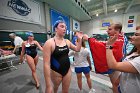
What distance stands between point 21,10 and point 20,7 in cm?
23

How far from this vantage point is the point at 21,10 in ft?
23.7

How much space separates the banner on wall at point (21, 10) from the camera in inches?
244

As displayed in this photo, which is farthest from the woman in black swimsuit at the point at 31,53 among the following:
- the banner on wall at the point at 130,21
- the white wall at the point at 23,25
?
the banner on wall at the point at 130,21

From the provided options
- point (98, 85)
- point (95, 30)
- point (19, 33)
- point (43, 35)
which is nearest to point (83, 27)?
point (95, 30)

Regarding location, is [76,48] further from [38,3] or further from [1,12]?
[38,3]

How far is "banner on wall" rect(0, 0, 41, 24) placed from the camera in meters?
6.21

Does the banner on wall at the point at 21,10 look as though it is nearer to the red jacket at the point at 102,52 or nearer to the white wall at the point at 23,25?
the white wall at the point at 23,25

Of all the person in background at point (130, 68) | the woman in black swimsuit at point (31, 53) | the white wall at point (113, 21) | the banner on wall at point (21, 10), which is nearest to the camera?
the person in background at point (130, 68)

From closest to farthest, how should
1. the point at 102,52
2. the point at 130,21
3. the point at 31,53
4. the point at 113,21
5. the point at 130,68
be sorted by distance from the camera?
the point at 130,68 → the point at 102,52 → the point at 31,53 → the point at 130,21 → the point at 113,21

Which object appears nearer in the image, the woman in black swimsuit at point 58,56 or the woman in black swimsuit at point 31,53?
the woman in black swimsuit at point 58,56

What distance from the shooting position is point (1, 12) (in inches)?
237

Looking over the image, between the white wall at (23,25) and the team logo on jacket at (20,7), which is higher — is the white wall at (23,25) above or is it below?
below

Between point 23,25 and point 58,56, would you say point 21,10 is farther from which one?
point 58,56

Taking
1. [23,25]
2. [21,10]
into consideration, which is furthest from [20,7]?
[23,25]
